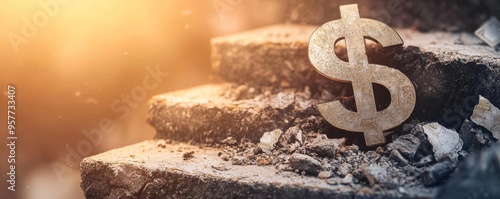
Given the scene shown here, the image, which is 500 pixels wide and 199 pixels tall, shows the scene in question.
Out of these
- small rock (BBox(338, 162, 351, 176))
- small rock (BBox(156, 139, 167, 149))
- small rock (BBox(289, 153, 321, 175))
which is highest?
small rock (BBox(289, 153, 321, 175))

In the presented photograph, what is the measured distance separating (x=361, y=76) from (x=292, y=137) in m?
0.49

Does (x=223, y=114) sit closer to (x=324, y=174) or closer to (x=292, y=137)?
(x=292, y=137)

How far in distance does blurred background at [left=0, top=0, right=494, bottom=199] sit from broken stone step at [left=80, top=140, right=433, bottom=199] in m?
0.46

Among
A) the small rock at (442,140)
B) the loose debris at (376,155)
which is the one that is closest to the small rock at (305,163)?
the loose debris at (376,155)

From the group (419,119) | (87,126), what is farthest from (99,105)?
(419,119)

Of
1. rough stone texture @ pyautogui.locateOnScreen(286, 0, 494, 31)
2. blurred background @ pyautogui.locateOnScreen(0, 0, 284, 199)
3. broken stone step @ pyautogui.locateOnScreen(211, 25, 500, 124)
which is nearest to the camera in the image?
broken stone step @ pyautogui.locateOnScreen(211, 25, 500, 124)

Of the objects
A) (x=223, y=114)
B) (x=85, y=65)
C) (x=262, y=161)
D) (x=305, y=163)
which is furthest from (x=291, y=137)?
(x=85, y=65)

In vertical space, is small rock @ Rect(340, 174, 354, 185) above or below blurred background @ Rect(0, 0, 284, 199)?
below

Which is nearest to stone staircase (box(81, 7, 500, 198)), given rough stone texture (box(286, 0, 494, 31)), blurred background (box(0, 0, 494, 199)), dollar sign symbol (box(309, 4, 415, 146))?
dollar sign symbol (box(309, 4, 415, 146))

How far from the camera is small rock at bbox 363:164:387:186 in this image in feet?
7.20

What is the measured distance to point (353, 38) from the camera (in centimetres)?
274

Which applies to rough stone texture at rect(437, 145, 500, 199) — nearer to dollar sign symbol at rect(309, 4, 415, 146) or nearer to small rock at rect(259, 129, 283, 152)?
dollar sign symbol at rect(309, 4, 415, 146)

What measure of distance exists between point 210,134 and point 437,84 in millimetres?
1300

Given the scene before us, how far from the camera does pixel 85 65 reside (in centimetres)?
313
